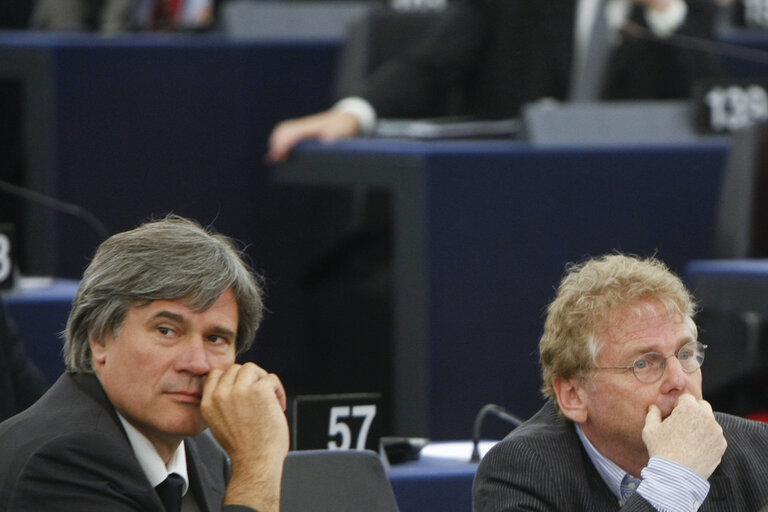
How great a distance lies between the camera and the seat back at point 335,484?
7.94ft

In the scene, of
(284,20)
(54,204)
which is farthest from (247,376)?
(284,20)

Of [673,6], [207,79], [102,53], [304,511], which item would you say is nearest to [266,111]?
[207,79]

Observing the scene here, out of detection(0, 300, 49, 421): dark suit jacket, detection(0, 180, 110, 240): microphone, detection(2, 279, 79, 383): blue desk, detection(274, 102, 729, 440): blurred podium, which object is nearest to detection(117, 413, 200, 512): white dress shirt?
detection(0, 300, 49, 421): dark suit jacket

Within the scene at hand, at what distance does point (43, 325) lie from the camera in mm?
3693

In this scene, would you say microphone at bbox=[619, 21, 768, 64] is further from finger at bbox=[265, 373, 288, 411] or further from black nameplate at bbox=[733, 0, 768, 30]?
finger at bbox=[265, 373, 288, 411]

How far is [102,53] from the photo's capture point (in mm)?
5668

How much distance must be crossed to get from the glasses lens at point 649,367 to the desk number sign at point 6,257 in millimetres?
1742

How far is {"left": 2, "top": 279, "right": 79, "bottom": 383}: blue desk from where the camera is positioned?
3678 mm

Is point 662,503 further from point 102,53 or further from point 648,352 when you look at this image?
point 102,53

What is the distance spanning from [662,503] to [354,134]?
3.13 meters

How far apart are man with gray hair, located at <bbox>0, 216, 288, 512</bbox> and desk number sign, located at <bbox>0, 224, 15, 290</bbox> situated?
1441 mm

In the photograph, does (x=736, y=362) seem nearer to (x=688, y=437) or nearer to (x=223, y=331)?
(x=688, y=437)

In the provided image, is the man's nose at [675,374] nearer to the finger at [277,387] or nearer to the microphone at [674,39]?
the finger at [277,387]

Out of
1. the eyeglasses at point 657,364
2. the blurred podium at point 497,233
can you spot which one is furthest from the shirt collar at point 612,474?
the blurred podium at point 497,233
